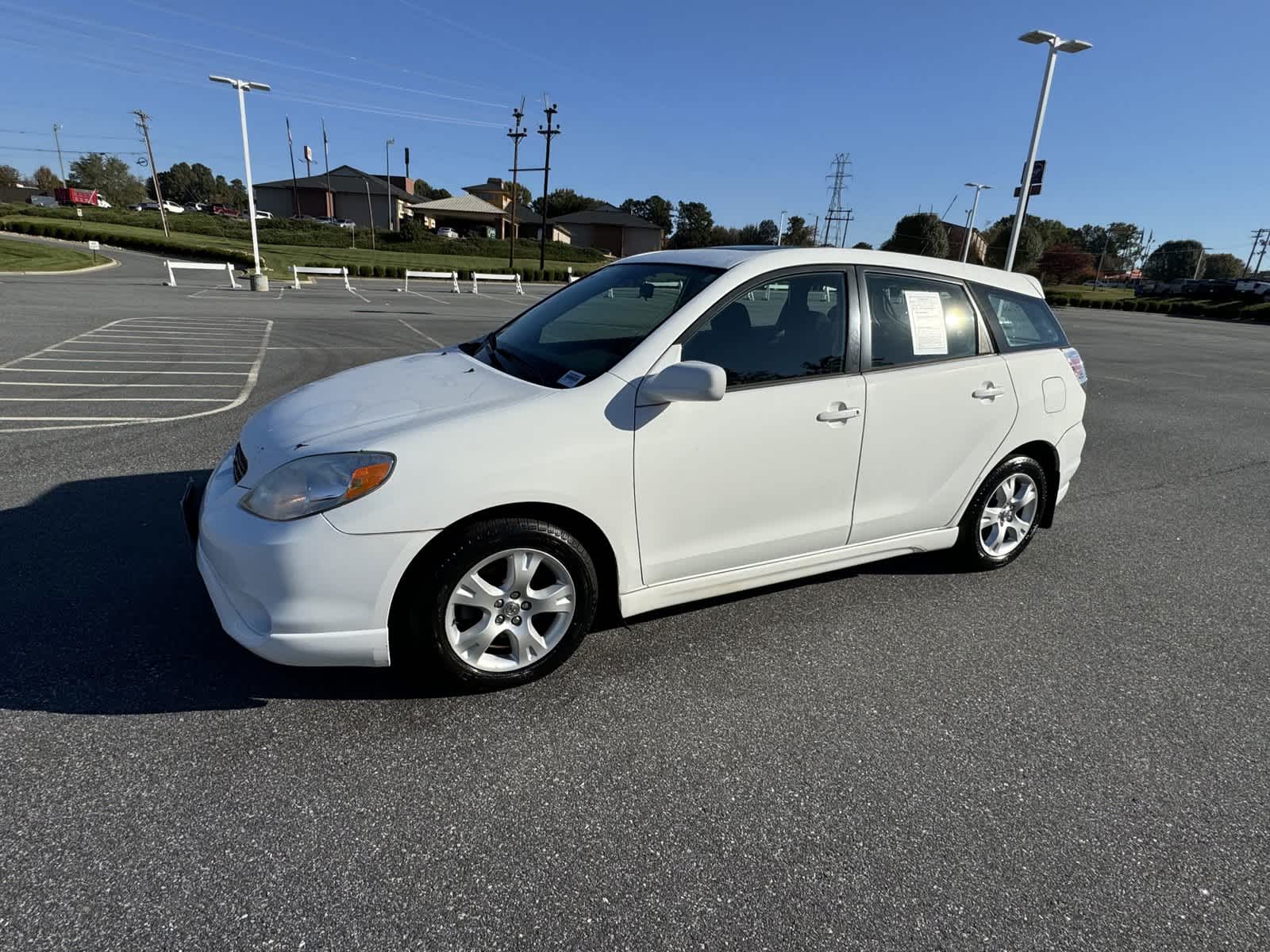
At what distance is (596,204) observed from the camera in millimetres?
119812

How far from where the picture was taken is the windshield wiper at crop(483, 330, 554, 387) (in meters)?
3.03

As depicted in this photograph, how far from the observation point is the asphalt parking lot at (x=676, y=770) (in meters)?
1.93

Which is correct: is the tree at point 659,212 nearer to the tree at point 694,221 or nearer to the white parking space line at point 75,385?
the tree at point 694,221

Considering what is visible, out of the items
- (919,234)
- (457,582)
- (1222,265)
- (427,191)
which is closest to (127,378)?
(457,582)

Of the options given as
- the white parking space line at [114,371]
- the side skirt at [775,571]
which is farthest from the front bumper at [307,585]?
the white parking space line at [114,371]

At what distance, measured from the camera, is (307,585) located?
2438 millimetres

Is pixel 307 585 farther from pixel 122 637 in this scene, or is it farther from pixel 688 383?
pixel 688 383

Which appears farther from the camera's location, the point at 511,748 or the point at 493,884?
the point at 511,748

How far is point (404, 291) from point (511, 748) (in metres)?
27.9

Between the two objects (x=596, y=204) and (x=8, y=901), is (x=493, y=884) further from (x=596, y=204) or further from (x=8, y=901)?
(x=596, y=204)

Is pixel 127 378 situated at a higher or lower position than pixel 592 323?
lower

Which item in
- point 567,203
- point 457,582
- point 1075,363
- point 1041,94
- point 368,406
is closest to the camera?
point 457,582

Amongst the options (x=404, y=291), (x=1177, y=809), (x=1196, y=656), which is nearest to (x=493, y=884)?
(x=1177, y=809)

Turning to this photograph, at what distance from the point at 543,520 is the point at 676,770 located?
1.02 m
